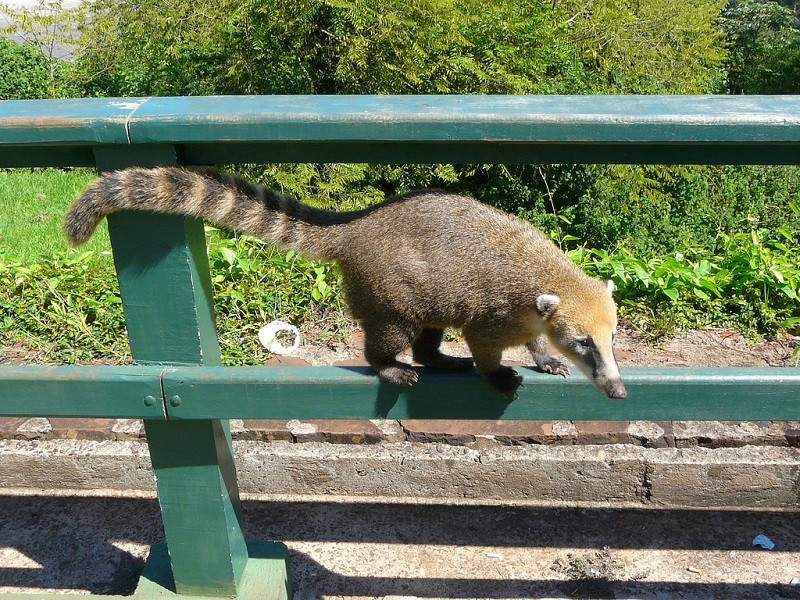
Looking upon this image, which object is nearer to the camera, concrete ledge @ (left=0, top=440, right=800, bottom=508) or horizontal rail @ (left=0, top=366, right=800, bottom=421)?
horizontal rail @ (left=0, top=366, right=800, bottom=421)

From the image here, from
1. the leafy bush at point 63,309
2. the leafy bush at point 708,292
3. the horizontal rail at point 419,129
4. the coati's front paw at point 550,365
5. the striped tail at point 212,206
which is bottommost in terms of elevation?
the leafy bush at point 63,309

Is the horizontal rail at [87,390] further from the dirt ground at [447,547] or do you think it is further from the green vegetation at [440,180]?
the green vegetation at [440,180]

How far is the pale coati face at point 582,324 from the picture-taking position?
2617 millimetres

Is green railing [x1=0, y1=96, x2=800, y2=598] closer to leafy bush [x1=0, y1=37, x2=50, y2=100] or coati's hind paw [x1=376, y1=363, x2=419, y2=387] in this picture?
coati's hind paw [x1=376, y1=363, x2=419, y2=387]

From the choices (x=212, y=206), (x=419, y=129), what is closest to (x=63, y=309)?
(x=212, y=206)

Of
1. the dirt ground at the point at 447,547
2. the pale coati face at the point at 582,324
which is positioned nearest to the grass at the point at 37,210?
the dirt ground at the point at 447,547

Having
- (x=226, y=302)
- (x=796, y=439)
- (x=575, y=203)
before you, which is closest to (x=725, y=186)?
(x=575, y=203)

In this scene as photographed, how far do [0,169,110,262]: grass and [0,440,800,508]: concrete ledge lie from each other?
94.3 inches

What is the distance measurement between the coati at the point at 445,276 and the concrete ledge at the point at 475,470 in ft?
2.99

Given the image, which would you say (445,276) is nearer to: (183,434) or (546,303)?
(546,303)

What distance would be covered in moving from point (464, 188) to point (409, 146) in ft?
17.8

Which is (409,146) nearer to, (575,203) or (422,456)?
(422,456)

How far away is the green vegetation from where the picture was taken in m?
4.47

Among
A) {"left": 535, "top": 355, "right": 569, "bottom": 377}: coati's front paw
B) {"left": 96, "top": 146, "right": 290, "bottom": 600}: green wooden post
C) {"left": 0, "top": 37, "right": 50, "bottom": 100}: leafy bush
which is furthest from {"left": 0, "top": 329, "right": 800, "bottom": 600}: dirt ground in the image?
{"left": 0, "top": 37, "right": 50, "bottom": 100}: leafy bush
